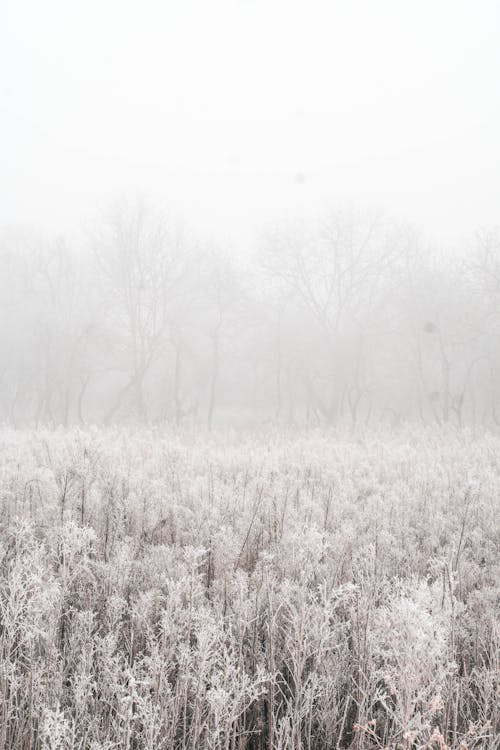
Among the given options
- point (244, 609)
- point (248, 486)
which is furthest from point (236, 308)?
point (244, 609)

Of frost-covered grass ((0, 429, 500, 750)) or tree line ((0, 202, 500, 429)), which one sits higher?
tree line ((0, 202, 500, 429))

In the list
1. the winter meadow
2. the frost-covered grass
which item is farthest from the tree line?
the frost-covered grass

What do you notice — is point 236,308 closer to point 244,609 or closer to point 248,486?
point 248,486

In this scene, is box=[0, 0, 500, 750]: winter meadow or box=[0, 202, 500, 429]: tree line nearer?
box=[0, 0, 500, 750]: winter meadow

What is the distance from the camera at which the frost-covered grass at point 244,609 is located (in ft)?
6.09

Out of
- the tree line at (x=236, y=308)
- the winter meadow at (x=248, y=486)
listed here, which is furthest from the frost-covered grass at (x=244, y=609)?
the tree line at (x=236, y=308)

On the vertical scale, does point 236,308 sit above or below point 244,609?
above

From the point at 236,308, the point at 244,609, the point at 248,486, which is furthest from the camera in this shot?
the point at 236,308

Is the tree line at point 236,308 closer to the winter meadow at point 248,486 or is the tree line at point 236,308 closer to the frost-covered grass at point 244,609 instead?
the winter meadow at point 248,486

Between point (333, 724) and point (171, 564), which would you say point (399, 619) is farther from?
point (171, 564)

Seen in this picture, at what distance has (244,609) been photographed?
8.26 feet

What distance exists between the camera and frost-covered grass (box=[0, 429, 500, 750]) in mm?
1857

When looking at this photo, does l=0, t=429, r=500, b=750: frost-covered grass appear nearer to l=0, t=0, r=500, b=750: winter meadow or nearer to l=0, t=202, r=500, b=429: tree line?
l=0, t=0, r=500, b=750: winter meadow

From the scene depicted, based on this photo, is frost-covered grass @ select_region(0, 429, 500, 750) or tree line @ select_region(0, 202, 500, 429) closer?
frost-covered grass @ select_region(0, 429, 500, 750)
